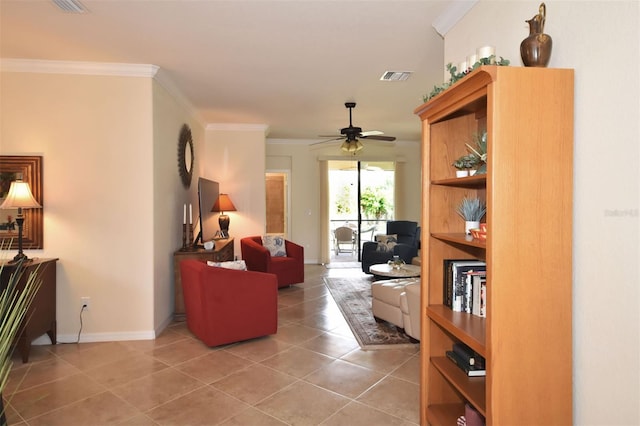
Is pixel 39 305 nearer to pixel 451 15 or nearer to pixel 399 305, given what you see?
pixel 399 305

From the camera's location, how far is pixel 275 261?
6.36m

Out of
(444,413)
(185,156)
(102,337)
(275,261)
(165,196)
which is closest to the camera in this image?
(444,413)

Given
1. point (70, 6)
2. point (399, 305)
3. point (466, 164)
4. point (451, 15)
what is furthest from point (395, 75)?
point (70, 6)

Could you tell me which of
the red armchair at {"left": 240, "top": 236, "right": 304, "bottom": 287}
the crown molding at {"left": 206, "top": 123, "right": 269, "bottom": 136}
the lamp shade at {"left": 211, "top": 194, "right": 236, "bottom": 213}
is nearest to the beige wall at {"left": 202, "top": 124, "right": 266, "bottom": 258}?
the crown molding at {"left": 206, "top": 123, "right": 269, "bottom": 136}

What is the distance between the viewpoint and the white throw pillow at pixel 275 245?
6719 millimetres

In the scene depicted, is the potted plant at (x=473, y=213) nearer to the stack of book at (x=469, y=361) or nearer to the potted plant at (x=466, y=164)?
the potted plant at (x=466, y=164)

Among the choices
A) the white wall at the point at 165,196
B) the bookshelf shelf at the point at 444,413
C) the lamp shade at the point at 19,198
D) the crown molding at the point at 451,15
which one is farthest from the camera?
the white wall at the point at 165,196

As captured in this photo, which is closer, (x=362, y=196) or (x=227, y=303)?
(x=227, y=303)

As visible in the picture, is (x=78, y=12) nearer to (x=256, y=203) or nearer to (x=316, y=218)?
(x=256, y=203)

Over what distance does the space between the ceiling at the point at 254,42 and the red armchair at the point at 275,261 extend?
7.21ft

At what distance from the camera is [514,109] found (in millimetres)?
1642

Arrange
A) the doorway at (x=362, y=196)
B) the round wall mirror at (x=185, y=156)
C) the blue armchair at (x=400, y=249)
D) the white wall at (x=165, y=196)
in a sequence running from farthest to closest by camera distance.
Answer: the doorway at (x=362, y=196), the blue armchair at (x=400, y=249), the round wall mirror at (x=185, y=156), the white wall at (x=165, y=196)

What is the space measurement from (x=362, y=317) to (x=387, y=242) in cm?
278

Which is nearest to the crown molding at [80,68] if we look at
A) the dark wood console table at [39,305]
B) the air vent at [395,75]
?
the dark wood console table at [39,305]
